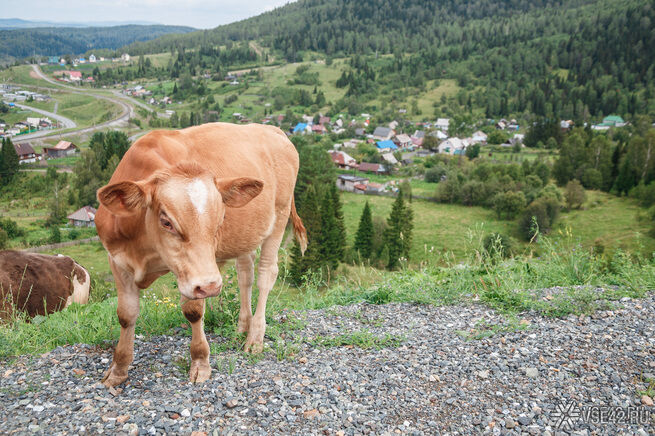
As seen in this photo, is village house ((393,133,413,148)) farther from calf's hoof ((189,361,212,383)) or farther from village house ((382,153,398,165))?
calf's hoof ((189,361,212,383))

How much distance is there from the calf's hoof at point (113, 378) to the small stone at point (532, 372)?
463 centimetres

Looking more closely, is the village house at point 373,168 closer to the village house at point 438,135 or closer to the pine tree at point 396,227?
the village house at point 438,135

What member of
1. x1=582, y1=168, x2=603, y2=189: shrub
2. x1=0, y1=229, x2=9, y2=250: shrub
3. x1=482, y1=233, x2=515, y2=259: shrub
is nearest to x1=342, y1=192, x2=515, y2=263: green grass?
x1=582, y1=168, x2=603, y2=189: shrub

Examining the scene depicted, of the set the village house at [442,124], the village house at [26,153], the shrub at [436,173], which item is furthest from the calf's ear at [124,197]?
the village house at [442,124]

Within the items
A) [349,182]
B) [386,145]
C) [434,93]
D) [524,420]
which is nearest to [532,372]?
[524,420]

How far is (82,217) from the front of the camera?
6091 cm

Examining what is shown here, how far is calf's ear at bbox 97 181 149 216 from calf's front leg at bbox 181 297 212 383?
1.44m

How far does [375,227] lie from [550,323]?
4762 cm

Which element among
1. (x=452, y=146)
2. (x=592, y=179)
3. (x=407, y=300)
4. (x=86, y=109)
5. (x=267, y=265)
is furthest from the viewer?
(x=86, y=109)

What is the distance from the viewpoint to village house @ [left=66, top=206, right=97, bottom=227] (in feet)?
198

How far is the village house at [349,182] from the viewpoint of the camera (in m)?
85.5

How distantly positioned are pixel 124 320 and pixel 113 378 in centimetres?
64

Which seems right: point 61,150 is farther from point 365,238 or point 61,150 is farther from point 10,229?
point 365,238

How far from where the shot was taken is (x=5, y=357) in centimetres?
553
